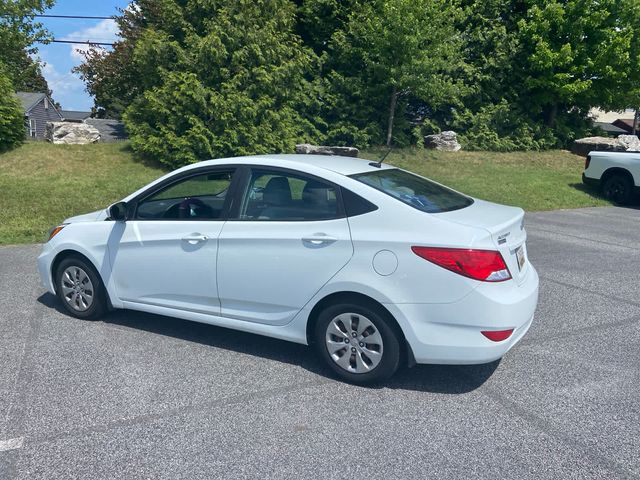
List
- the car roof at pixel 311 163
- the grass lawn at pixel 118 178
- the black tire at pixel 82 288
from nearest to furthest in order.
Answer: the car roof at pixel 311 163
the black tire at pixel 82 288
the grass lawn at pixel 118 178

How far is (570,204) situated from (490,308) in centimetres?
1172

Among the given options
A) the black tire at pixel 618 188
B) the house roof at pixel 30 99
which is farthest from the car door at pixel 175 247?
the house roof at pixel 30 99

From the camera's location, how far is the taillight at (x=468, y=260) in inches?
139

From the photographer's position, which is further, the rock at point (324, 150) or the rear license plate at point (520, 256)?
the rock at point (324, 150)

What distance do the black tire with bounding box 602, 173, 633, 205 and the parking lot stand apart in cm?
997

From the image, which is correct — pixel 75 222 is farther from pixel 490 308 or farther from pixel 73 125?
pixel 73 125

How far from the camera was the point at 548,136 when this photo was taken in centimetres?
2042

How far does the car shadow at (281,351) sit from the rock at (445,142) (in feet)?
50.0

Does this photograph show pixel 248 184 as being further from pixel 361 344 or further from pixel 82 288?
pixel 82 288

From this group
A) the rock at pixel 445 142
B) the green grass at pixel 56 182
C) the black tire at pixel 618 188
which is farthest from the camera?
the rock at pixel 445 142

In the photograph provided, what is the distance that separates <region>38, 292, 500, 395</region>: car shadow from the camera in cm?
399

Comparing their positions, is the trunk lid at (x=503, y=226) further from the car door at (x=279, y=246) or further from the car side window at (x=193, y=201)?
the car side window at (x=193, y=201)

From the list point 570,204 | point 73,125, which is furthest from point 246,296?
point 73,125

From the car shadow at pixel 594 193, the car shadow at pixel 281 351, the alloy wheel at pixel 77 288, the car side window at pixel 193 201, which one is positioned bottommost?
the car shadow at pixel 281 351
